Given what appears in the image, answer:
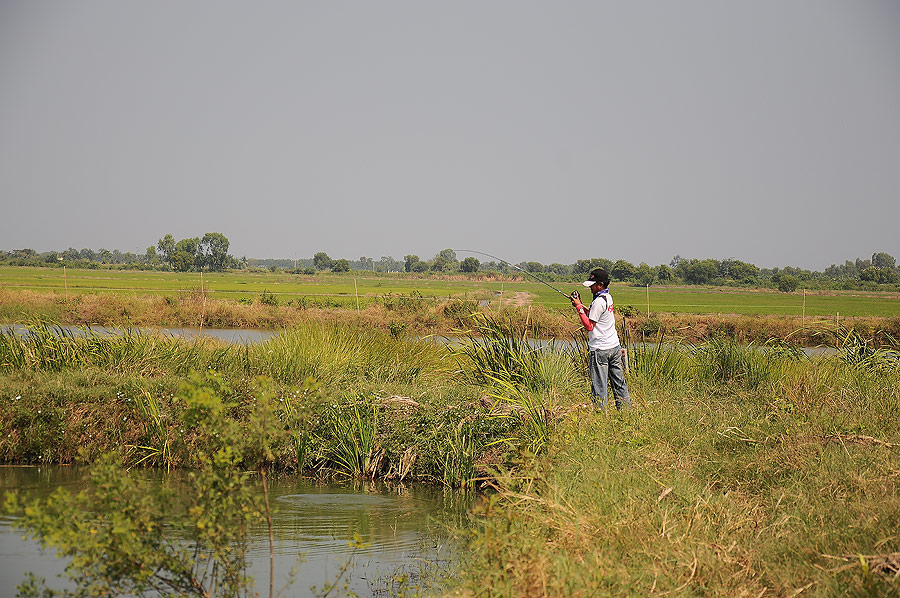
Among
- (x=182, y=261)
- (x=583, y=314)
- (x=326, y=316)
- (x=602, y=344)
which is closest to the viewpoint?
(x=602, y=344)

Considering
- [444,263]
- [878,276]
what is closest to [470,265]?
[444,263]

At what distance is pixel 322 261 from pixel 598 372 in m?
148

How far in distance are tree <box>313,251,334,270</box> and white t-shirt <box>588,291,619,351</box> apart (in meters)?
144

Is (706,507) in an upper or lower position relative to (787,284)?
lower

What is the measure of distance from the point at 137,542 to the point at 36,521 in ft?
1.83

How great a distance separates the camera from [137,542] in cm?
434

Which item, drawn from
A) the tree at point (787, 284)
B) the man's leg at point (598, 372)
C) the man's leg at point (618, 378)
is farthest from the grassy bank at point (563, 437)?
the tree at point (787, 284)

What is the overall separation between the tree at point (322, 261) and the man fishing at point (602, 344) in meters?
144

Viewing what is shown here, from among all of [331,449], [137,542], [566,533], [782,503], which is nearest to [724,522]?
[782,503]

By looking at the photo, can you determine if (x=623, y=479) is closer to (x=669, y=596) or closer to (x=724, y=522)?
(x=724, y=522)

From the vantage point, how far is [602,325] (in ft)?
30.3

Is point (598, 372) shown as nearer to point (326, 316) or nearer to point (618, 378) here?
point (618, 378)

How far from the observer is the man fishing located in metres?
9.15

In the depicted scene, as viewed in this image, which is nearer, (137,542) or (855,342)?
(137,542)
